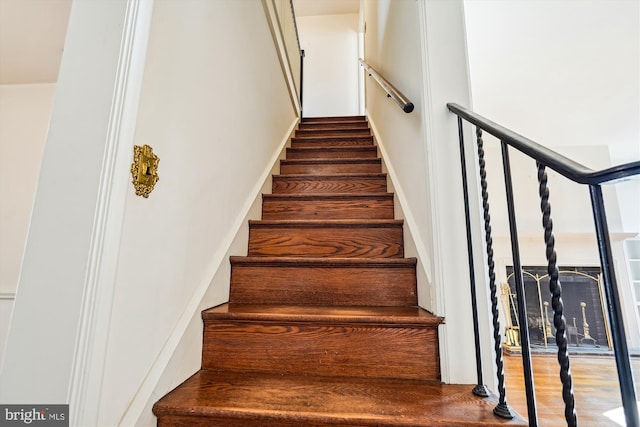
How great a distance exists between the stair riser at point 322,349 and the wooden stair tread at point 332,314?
0.02m

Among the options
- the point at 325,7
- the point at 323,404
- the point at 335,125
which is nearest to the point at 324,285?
the point at 323,404

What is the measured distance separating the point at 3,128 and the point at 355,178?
2354 millimetres

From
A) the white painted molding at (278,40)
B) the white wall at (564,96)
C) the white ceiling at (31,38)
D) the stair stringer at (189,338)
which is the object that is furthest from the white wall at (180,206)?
the white wall at (564,96)

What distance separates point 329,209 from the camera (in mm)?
1916

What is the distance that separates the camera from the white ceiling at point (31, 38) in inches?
60.7

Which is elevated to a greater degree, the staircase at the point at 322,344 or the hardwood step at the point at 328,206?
the hardwood step at the point at 328,206

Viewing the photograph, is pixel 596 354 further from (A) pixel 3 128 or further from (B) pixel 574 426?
(A) pixel 3 128

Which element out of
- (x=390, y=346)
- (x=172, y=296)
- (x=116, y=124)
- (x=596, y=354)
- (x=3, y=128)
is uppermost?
(x=3, y=128)

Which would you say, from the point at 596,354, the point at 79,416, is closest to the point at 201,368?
the point at 79,416

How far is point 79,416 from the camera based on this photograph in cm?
61

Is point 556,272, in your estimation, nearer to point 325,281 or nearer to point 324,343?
point 324,343

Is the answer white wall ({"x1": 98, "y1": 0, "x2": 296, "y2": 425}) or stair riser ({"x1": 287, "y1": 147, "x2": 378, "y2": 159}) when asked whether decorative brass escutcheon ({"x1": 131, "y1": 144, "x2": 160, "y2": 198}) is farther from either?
stair riser ({"x1": 287, "y1": 147, "x2": 378, "y2": 159})

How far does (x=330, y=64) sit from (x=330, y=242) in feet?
14.8

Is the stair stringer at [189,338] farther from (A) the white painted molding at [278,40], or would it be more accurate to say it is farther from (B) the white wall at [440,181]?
(A) the white painted molding at [278,40]
